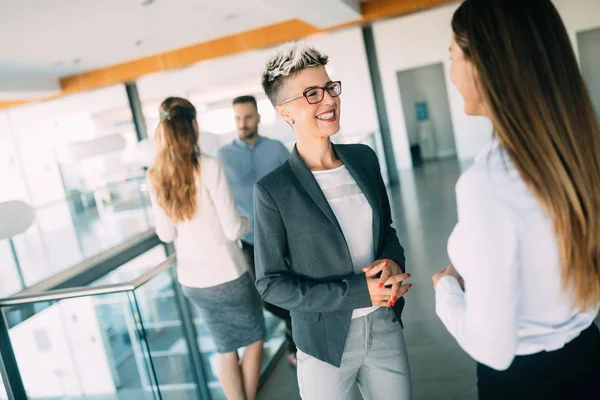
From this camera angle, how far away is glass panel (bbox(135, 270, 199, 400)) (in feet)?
7.28

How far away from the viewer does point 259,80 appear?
461 inches

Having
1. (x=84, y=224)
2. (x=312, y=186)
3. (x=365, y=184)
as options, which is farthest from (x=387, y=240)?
(x=84, y=224)

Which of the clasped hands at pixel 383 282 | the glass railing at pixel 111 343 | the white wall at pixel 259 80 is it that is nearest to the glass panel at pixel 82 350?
the glass railing at pixel 111 343

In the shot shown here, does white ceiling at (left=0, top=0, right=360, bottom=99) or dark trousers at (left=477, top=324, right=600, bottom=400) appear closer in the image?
dark trousers at (left=477, top=324, right=600, bottom=400)

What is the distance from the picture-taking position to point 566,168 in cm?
88

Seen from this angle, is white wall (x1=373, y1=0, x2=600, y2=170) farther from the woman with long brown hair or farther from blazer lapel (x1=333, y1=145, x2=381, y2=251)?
the woman with long brown hair

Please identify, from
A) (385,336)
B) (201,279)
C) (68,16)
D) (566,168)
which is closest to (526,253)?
(566,168)

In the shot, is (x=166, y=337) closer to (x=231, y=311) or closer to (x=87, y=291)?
(x=231, y=311)

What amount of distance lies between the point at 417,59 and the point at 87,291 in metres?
10.4

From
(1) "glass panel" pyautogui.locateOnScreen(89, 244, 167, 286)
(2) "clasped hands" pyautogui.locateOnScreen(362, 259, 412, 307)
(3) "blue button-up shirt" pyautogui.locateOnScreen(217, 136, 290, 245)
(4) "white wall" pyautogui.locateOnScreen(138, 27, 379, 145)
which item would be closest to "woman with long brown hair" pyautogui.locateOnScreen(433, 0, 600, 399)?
(2) "clasped hands" pyautogui.locateOnScreen(362, 259, 412, 307)

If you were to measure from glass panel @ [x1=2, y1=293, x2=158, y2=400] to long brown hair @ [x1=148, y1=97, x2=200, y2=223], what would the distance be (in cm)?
47

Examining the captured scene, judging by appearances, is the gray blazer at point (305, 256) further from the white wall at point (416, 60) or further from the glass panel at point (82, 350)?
the white wall at point (416, 60)

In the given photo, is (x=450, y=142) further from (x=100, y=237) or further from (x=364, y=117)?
(x=100, y=237)

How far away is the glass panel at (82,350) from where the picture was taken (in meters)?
2.16
